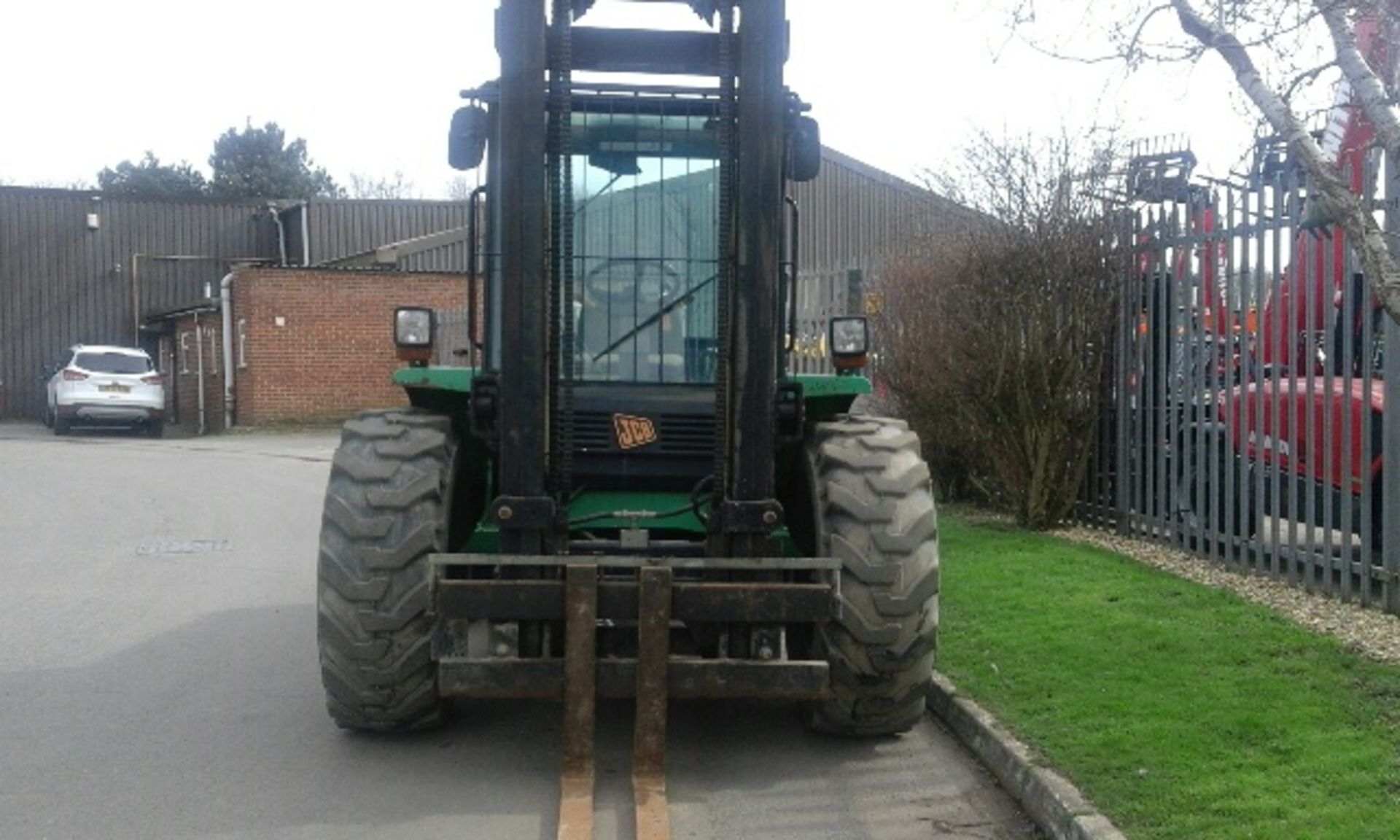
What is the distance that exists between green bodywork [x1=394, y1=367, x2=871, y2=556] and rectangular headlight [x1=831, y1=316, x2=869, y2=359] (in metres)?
0.18

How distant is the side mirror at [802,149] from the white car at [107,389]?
88.3 feet

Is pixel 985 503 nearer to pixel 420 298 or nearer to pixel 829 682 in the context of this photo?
pixel 829 682

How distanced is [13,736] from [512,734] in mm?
2291

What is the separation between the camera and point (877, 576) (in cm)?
607

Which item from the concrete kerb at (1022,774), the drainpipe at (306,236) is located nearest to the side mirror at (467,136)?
the concrete kerb at (1022,774)

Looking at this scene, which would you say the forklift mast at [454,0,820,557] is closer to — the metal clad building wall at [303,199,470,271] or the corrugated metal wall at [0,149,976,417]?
the corrugated metal wall at [0,149,976,417]

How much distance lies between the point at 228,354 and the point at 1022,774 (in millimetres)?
29693

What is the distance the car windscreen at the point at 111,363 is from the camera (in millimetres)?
30641

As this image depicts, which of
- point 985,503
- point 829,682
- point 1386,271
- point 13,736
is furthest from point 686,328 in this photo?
point 985,503

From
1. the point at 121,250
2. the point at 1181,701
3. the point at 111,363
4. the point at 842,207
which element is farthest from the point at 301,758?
the point at 121,250

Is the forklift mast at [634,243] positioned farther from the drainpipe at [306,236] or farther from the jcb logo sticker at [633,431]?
the drainpipe at [306,236]

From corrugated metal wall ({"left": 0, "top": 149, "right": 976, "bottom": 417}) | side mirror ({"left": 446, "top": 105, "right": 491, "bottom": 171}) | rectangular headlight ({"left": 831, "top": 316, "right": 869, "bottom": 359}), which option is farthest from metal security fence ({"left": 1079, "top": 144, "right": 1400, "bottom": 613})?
corrugated metal wall ({"left": 0, "top": 149, "right": 976, "bottom": 417})

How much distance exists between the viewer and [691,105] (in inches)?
A: 263

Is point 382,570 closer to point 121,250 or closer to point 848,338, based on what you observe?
point 848,338
